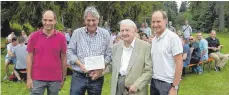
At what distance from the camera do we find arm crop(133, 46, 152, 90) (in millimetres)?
4176

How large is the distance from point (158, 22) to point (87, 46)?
0.99 m

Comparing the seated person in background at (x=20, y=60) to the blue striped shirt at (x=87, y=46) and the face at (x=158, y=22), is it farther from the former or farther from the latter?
the face at (x=158, y=22)

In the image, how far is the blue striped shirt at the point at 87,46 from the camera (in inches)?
178

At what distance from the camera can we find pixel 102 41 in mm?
4559

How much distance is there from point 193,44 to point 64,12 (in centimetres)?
1027

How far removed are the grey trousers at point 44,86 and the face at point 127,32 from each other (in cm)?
123

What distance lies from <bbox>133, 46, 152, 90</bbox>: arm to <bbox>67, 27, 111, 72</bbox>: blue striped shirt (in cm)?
56

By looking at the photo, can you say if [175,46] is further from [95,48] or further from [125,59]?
[95,48]

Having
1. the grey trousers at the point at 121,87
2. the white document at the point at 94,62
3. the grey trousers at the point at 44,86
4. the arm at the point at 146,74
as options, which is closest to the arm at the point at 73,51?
the white document at the point at 94,62

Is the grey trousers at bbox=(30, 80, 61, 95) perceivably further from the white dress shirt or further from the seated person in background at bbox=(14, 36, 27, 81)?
the seated person in background at bbox=(14, 36, 27, 81)

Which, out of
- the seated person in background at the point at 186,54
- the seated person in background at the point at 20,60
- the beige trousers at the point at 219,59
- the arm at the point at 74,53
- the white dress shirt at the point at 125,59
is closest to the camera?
the white dress shirt at the point at 125,59

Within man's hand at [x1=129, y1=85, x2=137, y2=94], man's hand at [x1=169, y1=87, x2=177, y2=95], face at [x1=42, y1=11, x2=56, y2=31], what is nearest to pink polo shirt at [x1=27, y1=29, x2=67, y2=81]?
face at [x1=42, y1=11, x2=56, y2=31]

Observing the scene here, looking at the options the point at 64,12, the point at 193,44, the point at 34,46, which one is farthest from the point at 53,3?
the point at 34,46

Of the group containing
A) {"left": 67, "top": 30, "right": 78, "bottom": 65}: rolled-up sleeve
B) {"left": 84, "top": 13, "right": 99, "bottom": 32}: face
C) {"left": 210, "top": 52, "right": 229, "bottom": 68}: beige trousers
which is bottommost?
{"left": 210, "top": 52, "right": 229, "bottom": 68}: beige trousers
